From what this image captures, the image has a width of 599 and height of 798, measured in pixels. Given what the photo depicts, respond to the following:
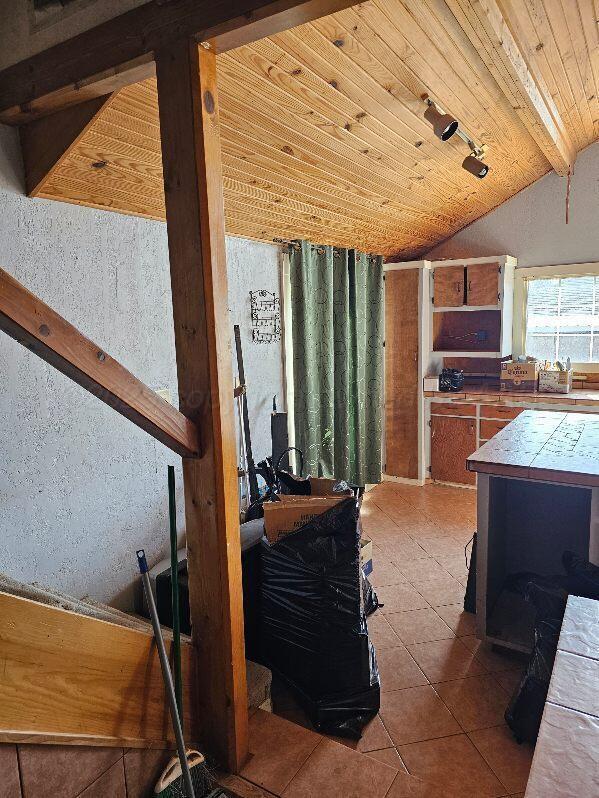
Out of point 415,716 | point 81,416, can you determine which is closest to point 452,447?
point 415,716

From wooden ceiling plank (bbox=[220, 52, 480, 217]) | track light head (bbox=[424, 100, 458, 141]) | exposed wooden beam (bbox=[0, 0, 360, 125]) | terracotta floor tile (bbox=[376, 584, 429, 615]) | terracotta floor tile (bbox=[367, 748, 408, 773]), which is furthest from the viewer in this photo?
terracotta floor tile (bbox=[376, 584, 429, 615])

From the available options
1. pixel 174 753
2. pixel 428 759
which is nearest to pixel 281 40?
pixel 174 753

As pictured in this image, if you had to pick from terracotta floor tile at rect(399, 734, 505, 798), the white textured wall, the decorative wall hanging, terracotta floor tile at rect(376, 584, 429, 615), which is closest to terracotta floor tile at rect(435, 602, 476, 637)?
terracotta floor tile at rect(376, 584, 429, 615)

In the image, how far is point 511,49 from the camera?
89.3 inches

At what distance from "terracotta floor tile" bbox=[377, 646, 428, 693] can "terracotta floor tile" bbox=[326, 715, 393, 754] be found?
204mm

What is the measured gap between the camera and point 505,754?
1881 millimetres

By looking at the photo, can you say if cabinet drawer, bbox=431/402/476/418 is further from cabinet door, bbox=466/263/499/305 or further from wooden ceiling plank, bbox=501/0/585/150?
wooden ceiling plank, bbox=501/0/585/150

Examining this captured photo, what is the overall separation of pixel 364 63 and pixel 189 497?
179cm

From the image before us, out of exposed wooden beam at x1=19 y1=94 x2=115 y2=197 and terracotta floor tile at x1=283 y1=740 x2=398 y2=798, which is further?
exposed wooden beam at x1=19 y1=94 x2=115 y2=197

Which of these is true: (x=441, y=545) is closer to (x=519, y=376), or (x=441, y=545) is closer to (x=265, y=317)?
(x=519, y=376)

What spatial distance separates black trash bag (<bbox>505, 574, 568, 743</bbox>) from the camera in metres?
1.88

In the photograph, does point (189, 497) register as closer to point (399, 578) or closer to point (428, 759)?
point (428, 759)

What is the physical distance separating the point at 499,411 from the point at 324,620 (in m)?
3.00

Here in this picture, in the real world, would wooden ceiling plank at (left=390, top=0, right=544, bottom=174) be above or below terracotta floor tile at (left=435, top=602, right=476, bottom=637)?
above
